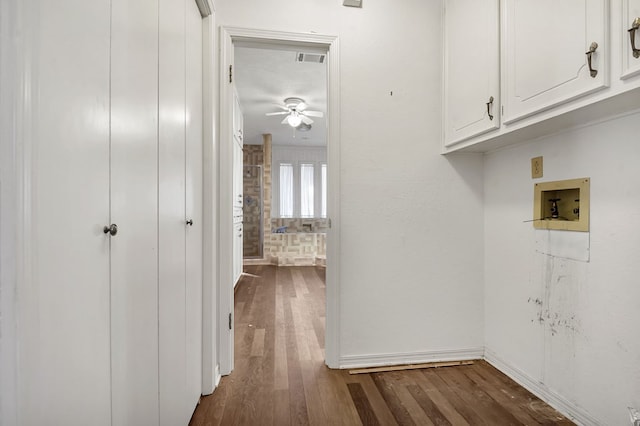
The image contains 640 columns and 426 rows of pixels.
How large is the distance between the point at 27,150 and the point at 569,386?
6.96 feet

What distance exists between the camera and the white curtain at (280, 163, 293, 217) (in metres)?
7.07

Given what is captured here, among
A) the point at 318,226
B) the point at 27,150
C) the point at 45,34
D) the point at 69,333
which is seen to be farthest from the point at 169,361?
the point at 318,226

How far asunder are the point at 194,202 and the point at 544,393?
2.04m

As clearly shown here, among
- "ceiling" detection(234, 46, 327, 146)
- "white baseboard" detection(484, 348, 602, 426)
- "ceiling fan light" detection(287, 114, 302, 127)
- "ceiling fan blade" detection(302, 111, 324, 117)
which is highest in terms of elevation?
"ceiling" detection(234, 46, 327, 146)

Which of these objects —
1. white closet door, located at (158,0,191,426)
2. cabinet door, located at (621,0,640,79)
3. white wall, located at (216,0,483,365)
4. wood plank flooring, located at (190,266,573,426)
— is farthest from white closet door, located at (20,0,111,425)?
cabinet door, located at (621,0,640,79)

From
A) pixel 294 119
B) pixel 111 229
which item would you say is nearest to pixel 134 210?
pixel 111 229

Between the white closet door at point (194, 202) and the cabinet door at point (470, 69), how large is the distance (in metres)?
1.47

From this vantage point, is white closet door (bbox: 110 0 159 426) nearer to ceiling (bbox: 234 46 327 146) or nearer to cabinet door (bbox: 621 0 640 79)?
ceiling (bbox: 234 46 327 146)

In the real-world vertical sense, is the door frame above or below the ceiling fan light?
below

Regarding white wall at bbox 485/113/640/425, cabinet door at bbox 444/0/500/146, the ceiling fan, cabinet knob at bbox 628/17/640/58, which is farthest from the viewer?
the ceiling fan

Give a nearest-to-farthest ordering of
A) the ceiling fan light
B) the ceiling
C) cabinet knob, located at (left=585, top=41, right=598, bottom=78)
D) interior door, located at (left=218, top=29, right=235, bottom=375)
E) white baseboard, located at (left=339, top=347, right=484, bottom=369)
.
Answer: cabinet knob, located at (left=585, top=41, right=598, bottom=78)
interior door, located at (left=218, top=29, right=235, bottom=375)
white baseboard, located at (left=339, top=347, right=484, bottom=369)
the ceiling
the ceiling fan light

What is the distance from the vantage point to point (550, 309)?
1.55 metres

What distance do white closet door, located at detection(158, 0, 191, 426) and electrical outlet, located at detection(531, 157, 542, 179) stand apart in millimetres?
1782

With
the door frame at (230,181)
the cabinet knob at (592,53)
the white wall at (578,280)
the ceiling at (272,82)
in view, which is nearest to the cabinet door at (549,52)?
the cabinet knob at (592,53)
